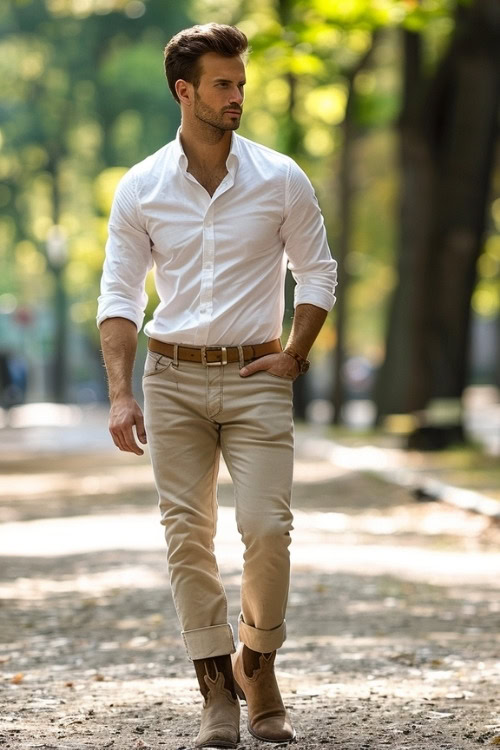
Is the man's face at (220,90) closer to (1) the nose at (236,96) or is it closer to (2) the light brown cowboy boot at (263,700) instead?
(1) the nose at (236,96)

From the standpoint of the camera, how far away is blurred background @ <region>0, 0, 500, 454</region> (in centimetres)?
2502

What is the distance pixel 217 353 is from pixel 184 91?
2.80 ft

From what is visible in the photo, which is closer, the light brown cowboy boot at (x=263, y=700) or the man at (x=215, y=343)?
the man at (x=215, y=343)

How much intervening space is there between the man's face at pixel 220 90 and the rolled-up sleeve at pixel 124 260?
1.10ft

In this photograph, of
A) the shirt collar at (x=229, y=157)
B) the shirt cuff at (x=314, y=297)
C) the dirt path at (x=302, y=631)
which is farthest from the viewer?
the dirt path at (x=302, y=631)

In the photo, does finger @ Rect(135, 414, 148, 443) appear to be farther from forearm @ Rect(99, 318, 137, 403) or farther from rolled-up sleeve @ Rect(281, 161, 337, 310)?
rolled-up sleeve @ Rect(281, 161, 337, 310)

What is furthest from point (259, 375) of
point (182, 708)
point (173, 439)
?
point (182, 708)

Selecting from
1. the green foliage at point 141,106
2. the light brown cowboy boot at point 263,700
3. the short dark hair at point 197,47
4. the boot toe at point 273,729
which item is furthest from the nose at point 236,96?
the green foliage at point 141,106

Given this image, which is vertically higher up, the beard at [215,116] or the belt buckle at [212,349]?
the beard at [215,116]

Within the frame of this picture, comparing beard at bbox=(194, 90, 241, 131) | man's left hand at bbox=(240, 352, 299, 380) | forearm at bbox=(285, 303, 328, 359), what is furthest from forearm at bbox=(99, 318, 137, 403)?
beard at bbox=(194, 90, 241, 131)

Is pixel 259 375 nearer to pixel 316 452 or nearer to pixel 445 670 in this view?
pixel 445 670

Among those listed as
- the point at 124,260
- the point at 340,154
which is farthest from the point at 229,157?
the point at 340,154

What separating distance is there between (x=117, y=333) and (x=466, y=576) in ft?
18.9

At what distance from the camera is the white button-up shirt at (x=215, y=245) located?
5.66m
